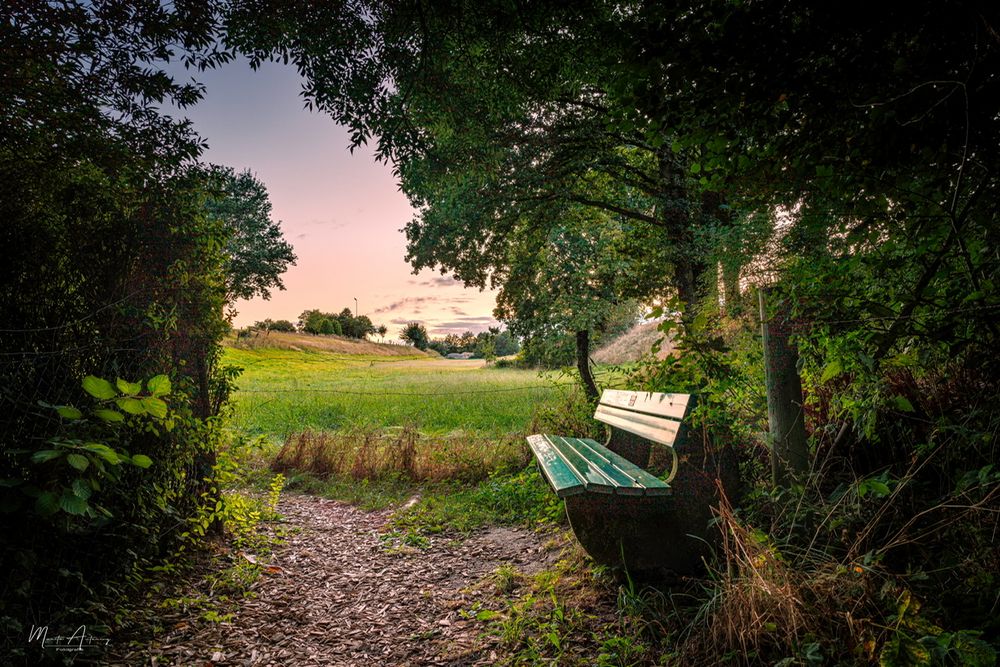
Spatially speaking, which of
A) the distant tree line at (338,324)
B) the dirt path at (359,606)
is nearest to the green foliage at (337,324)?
the distant tree line at (338,324)

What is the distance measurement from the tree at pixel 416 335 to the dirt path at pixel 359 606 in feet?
216

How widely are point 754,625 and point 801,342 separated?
5.25 feet

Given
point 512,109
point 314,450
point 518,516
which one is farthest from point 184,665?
point 512,109

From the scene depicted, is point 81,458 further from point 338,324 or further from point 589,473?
point 338,324

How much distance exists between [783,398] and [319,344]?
42.4 metres

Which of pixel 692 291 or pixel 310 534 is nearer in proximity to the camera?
Answer: pixel 310 534

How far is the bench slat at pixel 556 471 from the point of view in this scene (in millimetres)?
2826

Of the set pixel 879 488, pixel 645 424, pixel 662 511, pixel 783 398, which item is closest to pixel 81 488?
pixel 662 511

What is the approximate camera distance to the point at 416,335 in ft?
236

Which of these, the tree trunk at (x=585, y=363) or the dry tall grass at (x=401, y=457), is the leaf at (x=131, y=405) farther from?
the tree trunk at (x=585, y=363)

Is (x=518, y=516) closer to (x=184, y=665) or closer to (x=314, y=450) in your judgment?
(x=184, y=665)

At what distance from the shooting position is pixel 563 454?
158 inches

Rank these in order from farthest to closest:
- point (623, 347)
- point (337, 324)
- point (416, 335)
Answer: point (416, 335) < point (337, 324) < point (623, 347)

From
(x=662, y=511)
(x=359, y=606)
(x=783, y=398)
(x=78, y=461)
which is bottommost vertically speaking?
(x=359, y=606)
